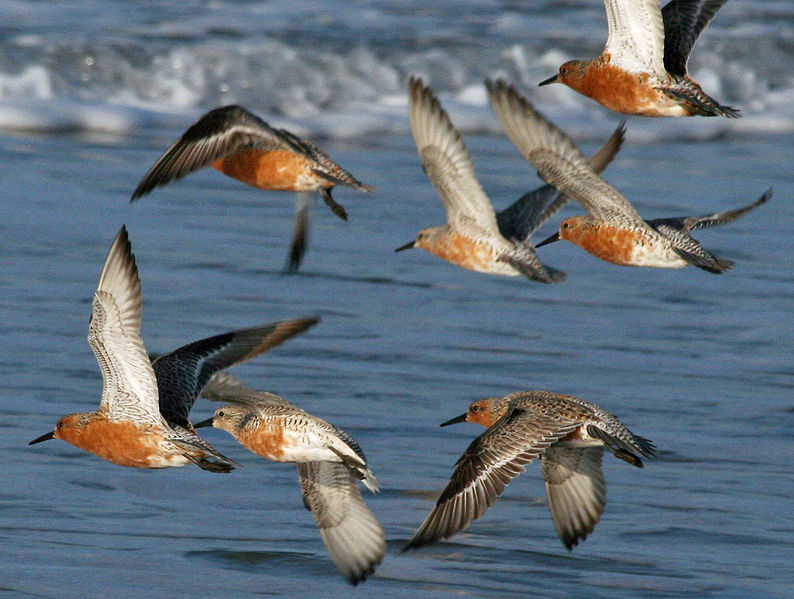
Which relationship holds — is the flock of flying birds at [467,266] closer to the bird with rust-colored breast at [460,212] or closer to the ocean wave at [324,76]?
the bird with rust-colored breast at [460,212]

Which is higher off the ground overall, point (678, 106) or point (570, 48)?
point (678, 106)

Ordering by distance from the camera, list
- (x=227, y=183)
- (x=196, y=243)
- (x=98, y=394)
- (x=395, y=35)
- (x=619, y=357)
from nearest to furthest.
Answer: (x=98, y=394)
(x=619, y=357)
(x=196, y=243)
(x=227, y=183)
(x=395, y=35)

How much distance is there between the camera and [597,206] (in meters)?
8.12

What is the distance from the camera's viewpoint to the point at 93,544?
6965 mm

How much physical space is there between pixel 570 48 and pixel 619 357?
39.7 feet

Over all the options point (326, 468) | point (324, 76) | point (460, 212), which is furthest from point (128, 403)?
point (324, 76)

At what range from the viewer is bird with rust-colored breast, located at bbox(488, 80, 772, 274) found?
7.83m

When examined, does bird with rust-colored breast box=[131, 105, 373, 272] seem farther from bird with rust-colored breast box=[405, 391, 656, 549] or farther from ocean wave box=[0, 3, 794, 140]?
ocean wave box=[0, 3, 794, 140]

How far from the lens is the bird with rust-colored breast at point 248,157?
8062 mm

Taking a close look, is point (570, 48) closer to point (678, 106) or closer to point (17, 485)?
point (678, 106)

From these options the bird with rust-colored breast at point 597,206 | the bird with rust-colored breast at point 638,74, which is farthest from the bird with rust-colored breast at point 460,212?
the bird with rust-colored breast at point 638,74

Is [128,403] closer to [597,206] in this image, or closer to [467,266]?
[467,266]

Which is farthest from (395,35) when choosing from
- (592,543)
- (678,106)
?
(592,543)

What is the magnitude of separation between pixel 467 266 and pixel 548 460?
1.56 m
